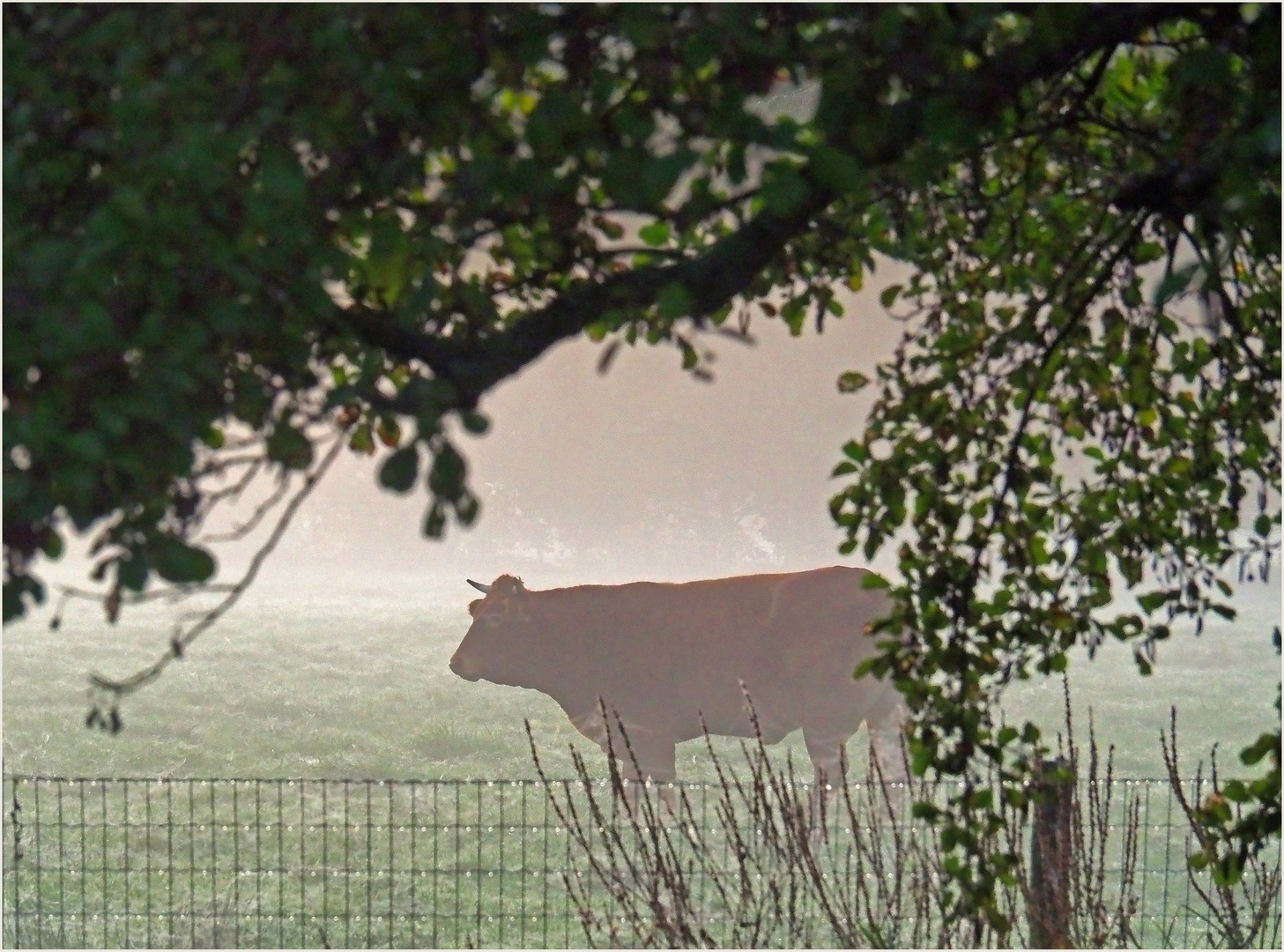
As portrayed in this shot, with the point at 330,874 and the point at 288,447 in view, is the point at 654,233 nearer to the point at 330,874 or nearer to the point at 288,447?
the point at 288,447

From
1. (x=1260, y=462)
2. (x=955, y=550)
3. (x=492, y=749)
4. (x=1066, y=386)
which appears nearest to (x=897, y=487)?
(x=955, y=550)

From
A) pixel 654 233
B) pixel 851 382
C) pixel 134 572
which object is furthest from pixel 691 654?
pixel 134 572

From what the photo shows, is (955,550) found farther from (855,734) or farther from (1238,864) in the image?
(855,734)

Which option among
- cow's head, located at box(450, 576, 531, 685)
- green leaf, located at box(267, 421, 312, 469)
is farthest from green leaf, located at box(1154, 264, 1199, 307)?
cow's head, located at box(450, 576, 531, 685)

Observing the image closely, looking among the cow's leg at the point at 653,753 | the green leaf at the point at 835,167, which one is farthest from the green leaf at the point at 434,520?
the cow's leg at the point at 653,753

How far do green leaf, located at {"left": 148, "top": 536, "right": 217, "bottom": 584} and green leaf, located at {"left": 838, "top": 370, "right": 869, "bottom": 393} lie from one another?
2124 millimetres

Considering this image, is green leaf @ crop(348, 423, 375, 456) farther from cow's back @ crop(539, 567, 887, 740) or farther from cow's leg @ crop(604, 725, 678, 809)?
cow's back @ crop(539, 567, 887, 740)

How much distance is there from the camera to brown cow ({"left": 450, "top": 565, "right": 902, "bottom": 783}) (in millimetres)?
11773

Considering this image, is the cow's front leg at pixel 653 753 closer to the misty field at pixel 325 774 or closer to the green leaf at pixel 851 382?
the misty field at pixel 325 774

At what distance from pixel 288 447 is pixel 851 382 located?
1.99 meters

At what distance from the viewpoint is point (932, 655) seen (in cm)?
341

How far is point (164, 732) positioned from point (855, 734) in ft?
28.7

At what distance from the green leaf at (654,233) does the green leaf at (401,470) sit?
3.27ft

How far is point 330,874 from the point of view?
21.8 ft
